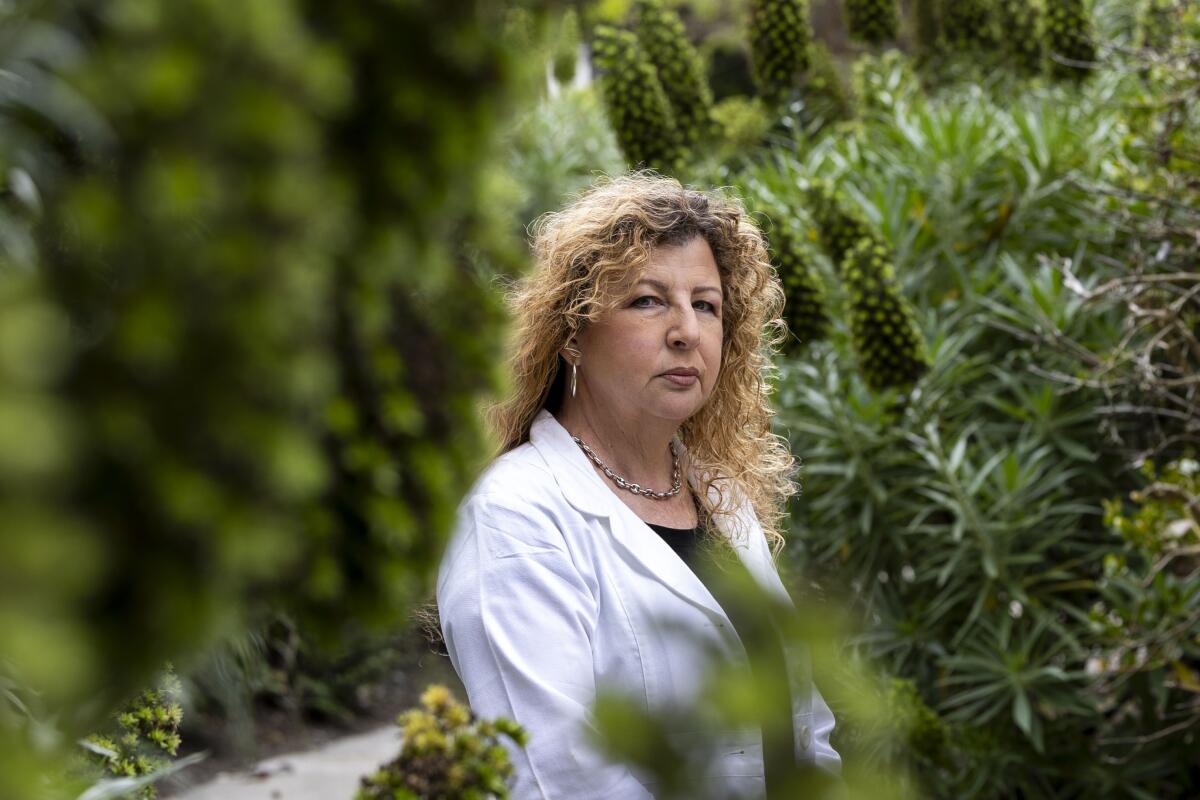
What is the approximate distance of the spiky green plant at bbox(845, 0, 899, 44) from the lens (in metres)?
4.74

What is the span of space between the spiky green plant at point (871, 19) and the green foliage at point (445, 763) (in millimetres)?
4234

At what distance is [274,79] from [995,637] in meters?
3.81

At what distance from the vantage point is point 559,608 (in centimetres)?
191

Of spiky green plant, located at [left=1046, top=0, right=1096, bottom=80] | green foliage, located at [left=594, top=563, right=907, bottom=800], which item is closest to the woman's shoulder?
green foliage, located at [left=594, top=563, right=907, bottom=800]

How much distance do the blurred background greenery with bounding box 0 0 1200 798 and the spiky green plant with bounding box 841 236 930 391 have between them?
1 centimetres

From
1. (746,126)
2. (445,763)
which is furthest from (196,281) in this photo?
(746,126)

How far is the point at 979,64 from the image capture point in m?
5.62

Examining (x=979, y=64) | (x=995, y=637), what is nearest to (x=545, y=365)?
(x=995, y=637)

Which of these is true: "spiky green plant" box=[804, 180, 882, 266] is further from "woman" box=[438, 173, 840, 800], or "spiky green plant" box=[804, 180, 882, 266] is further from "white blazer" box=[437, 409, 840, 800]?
"white blazer" box=[437, 409, 840, 800]

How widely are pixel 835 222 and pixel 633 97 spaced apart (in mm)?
793

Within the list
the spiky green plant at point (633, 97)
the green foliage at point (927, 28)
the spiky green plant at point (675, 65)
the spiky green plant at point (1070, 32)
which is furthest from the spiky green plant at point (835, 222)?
the green foliage at point (927, 28)

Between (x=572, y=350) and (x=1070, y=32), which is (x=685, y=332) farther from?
(x=1070, y=32)

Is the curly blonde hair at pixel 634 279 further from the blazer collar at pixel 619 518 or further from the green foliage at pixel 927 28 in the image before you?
the green foliage at pixel 927 28

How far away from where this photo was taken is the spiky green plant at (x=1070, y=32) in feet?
15.6
